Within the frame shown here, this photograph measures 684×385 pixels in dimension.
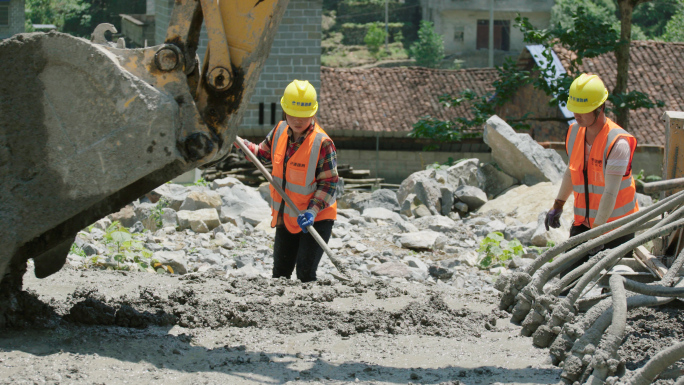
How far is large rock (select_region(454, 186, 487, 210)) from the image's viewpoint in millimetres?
10195

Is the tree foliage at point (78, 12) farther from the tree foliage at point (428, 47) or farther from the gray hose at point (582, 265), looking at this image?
the gray hose at point (582, 265)

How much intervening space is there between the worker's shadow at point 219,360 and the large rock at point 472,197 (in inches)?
267

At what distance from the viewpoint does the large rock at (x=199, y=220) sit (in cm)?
777

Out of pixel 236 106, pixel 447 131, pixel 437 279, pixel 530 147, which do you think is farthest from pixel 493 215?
pixel 236 106

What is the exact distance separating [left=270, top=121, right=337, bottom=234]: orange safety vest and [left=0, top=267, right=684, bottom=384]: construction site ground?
51 centimetres

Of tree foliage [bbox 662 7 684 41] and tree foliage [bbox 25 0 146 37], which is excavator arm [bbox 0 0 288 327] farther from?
tree foliage [bbox 662 7 684 41]

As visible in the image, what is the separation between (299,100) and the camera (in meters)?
4.84

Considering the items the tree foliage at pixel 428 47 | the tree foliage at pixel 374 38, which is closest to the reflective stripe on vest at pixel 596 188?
the tree foliage at pixel 428 47

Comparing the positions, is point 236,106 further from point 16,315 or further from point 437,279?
point 437,279

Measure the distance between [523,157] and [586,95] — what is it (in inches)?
239

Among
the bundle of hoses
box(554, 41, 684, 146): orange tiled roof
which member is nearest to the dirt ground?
the bundle of hoses

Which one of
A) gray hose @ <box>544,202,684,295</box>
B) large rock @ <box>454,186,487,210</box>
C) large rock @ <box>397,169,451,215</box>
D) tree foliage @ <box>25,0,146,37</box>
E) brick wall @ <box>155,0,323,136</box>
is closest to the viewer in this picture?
gray hose @ <box>544,202,684,295</box>

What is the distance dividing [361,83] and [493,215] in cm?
1496

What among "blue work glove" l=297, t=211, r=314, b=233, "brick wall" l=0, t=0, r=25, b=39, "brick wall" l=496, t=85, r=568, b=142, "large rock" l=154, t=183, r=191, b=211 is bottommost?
"brick wall" l=496, t=85, r=568, b=142
